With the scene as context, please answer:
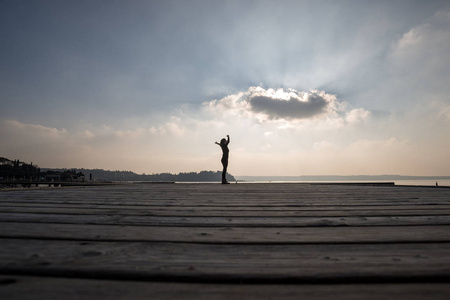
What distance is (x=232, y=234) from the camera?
156cm

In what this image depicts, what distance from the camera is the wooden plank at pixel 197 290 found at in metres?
0.78

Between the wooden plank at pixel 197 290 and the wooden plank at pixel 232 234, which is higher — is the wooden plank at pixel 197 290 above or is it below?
above

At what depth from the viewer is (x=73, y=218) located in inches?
83.0

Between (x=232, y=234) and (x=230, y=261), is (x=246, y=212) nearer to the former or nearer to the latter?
(x=232, y=234)

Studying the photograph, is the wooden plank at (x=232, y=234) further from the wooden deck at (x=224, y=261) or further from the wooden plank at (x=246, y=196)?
the wooden plank at (x=246, y=196)

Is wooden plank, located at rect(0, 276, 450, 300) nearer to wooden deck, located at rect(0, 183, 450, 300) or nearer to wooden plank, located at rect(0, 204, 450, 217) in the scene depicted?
wooden deck, located at rect(0, 183, 450, 300)

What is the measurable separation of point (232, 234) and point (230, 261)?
0.49 metres

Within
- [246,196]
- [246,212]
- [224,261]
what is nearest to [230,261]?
[224,261]

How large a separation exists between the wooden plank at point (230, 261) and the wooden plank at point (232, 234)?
0.10 m

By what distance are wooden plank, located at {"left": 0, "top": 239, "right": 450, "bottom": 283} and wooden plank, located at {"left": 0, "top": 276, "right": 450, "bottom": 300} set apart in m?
0.04

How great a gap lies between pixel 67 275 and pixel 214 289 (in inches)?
24.2

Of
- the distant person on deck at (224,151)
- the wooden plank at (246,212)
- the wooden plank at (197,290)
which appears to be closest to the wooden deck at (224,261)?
the wooden plank at (197,290)

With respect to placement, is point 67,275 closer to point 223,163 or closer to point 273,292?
point 273,292

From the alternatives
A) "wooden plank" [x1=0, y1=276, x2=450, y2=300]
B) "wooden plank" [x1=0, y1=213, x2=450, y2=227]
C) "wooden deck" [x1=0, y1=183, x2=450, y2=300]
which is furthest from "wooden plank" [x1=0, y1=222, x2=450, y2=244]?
"wooden plank" [x1=0, y1=276, x2=450, y2=300]
